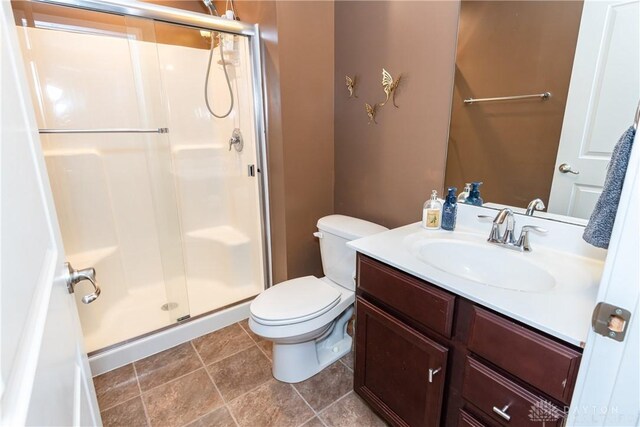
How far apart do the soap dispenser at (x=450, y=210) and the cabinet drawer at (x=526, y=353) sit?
1.89ft

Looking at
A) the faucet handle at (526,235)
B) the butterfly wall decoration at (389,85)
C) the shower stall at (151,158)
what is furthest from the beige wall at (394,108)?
the shower stall at (151,158)

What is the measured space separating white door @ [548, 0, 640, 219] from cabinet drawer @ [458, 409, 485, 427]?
0.78m

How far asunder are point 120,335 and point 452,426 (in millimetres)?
1830

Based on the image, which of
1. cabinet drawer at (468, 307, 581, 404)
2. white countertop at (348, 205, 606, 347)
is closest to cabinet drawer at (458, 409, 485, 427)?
cabinet drawer at (468, 307, 581, 404)

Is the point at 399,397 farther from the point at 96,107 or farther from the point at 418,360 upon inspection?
the point at 96,107

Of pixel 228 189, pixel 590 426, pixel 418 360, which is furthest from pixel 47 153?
pixel 590 426

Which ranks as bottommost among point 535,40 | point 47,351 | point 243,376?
point 243,376

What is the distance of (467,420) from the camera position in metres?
0.98

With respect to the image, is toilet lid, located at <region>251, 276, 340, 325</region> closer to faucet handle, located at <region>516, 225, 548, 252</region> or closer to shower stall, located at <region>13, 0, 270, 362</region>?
shower stall, located at <region>13, 0, 270, 362</region>

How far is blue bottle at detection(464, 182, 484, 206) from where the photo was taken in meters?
1.40

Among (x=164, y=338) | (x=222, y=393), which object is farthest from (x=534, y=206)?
(x=164, y=338)

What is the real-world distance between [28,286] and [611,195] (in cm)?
116

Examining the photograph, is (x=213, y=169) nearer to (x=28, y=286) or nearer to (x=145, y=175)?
(x=145, y=175)

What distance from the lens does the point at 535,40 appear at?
115 cm
